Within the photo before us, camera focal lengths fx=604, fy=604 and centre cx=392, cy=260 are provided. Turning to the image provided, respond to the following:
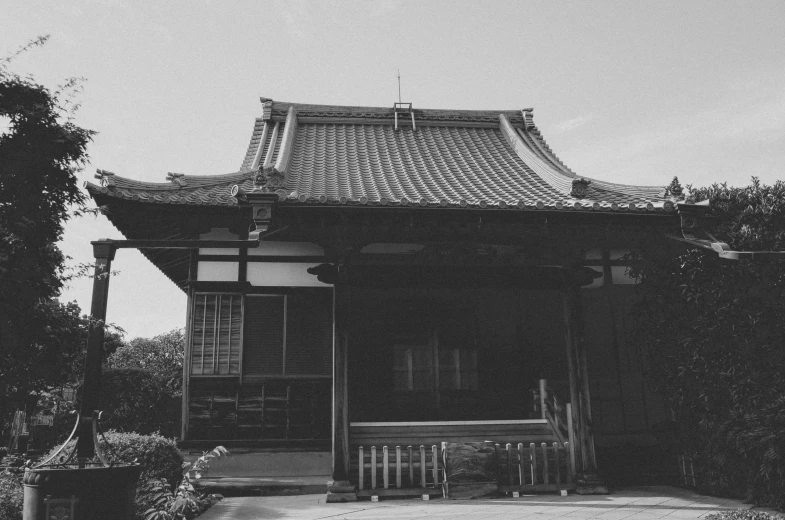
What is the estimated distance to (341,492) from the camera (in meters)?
8.15

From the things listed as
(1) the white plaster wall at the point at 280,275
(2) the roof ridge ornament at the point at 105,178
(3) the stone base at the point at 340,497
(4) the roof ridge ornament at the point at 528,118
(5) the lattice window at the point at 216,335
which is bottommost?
(3) the stone base at the point at 340,497

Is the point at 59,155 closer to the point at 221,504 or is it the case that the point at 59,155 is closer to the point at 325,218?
the point at 325,218

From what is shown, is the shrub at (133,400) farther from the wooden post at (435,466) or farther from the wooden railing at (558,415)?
the wooden railing at (558,415)

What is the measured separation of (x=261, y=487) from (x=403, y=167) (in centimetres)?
659

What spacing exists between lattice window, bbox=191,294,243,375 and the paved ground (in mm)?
2356

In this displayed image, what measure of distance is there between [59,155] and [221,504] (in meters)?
4.92

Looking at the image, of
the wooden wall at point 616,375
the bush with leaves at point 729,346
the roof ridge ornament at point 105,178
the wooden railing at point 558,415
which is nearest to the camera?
the bush with leaves at point 729,346

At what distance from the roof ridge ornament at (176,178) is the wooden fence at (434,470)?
4690 millimetres

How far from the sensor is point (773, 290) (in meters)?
7.40

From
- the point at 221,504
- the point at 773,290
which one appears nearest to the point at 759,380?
the point at 773,290

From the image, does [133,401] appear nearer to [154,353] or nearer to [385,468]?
[385,468]

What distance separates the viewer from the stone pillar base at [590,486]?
845 centimetres

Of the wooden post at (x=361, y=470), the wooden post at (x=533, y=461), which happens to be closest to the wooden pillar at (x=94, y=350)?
the wooden post at (x=361, y=470)

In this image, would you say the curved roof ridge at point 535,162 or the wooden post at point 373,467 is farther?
the curved roof ridge at point 535,162
